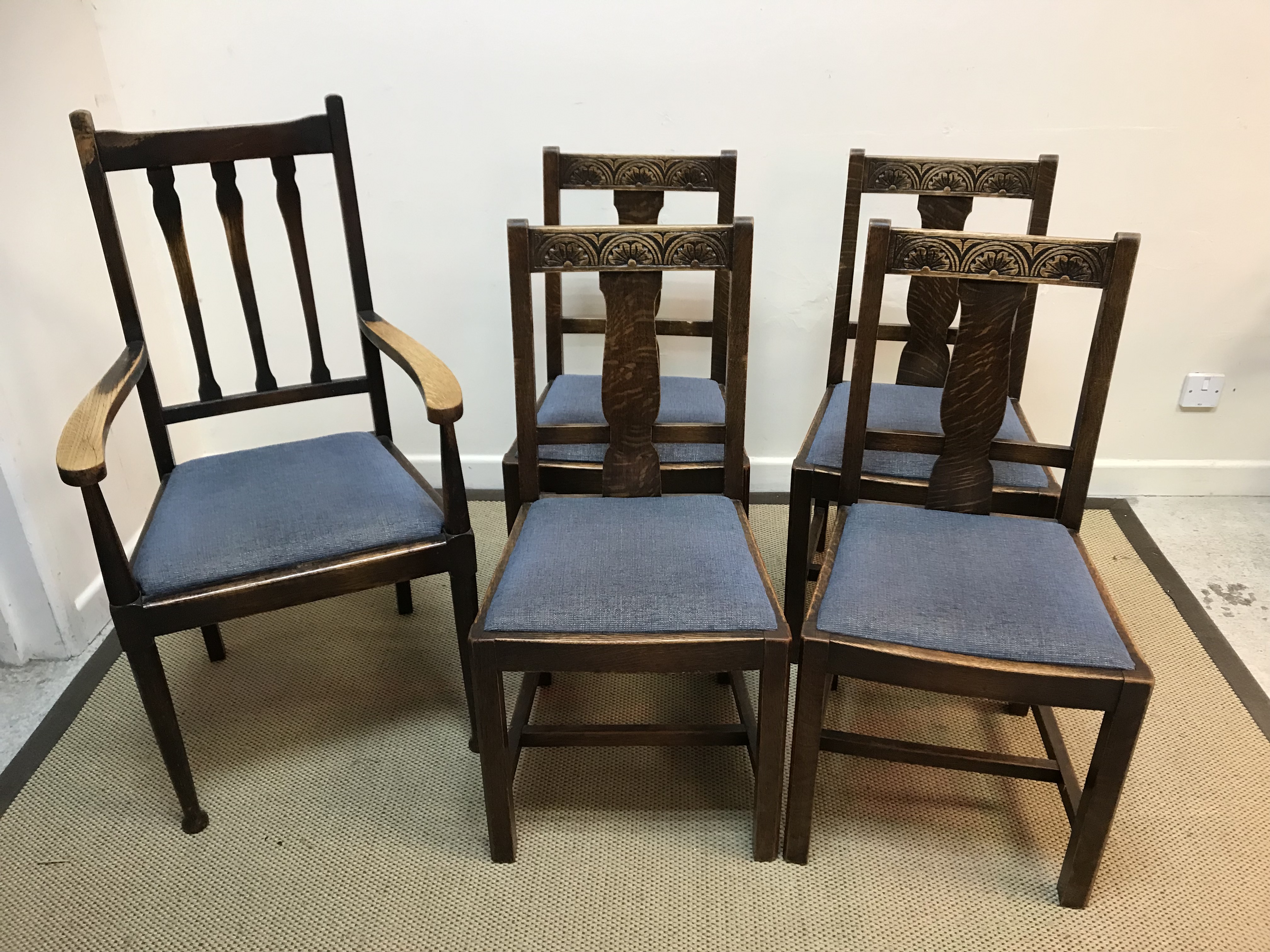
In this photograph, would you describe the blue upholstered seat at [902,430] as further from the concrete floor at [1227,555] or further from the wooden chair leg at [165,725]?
the wooden chair leg at [165,725]

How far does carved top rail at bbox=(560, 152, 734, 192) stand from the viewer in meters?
1.83

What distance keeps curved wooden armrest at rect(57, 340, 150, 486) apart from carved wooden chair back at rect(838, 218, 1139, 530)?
1.16 m

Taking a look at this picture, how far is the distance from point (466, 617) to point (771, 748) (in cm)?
57

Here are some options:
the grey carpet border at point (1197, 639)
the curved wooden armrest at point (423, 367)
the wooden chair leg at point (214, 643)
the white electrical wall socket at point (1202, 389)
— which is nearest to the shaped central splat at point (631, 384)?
the curved wooden armrest at point (423, 367)

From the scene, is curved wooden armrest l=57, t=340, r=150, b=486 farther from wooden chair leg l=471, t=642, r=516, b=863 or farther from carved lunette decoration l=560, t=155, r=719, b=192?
carved lunette decoration l=560, t=155, r=719, b=192

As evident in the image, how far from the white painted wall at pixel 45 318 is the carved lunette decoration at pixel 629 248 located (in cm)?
118

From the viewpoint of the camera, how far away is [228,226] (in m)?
1.61

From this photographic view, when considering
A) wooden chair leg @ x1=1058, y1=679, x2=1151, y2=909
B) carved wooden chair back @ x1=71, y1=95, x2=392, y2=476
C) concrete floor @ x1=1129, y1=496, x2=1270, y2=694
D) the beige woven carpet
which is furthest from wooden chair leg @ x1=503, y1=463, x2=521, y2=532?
concrete floor @ x1=1129, y1=496, x2=1270, y2=694

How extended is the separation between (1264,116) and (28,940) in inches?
118

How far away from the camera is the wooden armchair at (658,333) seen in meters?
1.63

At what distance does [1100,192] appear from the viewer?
6.99ft

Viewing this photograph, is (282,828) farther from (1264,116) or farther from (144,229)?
(1264,116)

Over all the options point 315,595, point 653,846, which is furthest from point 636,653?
point 315,595

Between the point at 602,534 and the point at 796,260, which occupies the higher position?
the point at 796,260
